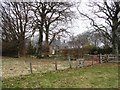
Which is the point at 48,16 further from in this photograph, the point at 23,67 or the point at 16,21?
the point at 23,67

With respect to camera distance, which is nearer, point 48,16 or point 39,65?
point 39,65

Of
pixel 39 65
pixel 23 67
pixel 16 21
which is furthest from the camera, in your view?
pixel 16 21

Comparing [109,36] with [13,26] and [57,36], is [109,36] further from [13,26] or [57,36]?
[13,26]

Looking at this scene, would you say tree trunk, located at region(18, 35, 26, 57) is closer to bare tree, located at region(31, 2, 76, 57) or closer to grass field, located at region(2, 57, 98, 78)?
bare tree, located at region(31, 2, 76, 57)

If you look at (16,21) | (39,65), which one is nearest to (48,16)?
(16,21)

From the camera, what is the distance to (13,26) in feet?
120

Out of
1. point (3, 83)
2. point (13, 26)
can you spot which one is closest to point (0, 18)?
point (13, 26)

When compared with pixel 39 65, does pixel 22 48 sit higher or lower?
higher

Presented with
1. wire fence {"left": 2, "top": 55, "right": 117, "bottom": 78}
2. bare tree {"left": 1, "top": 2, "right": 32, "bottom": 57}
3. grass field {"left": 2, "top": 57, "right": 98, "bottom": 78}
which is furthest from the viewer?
bare tree {"left": 1, "top": 2, "right": 32, "bottom": 57}

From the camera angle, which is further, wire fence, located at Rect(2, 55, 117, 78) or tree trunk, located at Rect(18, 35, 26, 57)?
tree trunk, located at Rect(18, 35, 26, 57)

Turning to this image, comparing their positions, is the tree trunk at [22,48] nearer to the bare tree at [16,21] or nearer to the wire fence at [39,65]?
the bare tree at [16,21]

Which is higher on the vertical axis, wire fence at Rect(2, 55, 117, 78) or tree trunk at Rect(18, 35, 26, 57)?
tree trunk at Rect(18, 35, 26, 57)

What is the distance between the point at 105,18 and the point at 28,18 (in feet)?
34.5

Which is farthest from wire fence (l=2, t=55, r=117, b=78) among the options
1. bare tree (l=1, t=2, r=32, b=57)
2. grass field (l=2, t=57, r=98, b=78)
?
bare tree (l=1, t=2, r=32, b=57)
